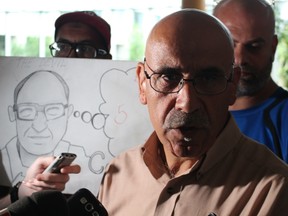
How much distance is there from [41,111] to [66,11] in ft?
12.2

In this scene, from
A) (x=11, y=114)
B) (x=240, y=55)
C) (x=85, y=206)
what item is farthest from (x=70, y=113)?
(x=85, y=206)

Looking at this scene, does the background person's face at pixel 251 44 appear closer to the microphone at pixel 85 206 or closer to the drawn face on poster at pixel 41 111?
the drawn face on poster at pixel 41 111

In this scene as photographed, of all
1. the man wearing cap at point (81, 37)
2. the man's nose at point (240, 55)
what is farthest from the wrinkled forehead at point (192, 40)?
the man wearing cap at point (81, 37)

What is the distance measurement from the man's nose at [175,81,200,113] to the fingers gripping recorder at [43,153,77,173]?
425 mm

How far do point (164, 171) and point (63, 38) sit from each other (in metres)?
1.17

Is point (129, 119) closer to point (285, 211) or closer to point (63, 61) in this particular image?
point (63, 61)

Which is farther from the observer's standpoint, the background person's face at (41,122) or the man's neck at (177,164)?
the background person's face at (41,122)

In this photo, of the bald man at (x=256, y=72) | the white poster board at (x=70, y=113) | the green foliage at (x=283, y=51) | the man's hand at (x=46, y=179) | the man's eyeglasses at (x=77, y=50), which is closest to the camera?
the man's hand at (x=46, y=179)

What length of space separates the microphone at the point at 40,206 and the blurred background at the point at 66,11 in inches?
183

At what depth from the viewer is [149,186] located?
155 cm

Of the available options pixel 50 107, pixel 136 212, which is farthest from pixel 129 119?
pixel 136 212

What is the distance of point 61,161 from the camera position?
1.62 metres

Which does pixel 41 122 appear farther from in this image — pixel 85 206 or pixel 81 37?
pixel 85 206

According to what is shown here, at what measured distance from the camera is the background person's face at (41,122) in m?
2.31
